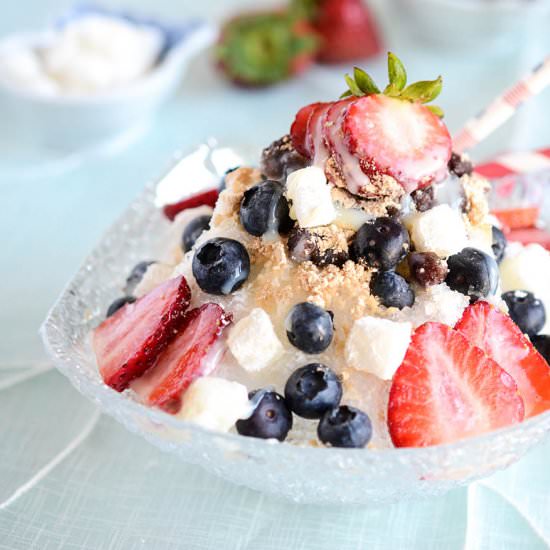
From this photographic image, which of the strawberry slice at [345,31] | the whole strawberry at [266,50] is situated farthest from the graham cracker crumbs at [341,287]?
the strawberry slice at [345,31]

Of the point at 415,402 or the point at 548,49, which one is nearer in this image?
the point at 415,402

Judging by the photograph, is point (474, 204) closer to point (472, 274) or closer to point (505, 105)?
point (472, 274)

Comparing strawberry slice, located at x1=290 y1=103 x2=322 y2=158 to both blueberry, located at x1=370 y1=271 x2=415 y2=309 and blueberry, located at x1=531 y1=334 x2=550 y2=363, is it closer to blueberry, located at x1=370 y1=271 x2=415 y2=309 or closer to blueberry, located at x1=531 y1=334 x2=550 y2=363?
blueberry, located at x1=370 y1=271 x2=415 y2=309

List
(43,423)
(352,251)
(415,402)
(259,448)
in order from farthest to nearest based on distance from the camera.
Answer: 1. (43,423)
2. (352,251)
3. (415,402)
4. (259,448)

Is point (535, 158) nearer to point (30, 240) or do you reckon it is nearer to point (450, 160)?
point (450, 160)

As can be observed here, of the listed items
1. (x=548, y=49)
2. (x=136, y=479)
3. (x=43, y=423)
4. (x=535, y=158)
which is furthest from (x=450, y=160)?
(x=548, y=49)

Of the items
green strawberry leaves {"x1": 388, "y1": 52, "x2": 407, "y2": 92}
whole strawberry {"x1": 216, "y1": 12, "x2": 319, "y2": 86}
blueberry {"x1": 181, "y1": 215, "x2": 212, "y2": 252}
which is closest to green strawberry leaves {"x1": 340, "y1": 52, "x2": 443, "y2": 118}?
green strawberry leaves {"x1": 388, "y1": 52, "x2": 407, "y2": 92}

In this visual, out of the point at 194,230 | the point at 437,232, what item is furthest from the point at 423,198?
the point at 194,230
